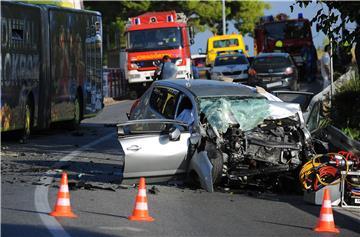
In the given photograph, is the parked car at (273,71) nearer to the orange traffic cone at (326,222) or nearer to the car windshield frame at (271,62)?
the car windshield frame at (271,62)

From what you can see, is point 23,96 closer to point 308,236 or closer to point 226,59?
point 308,236

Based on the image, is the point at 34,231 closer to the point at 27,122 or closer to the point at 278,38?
the point at 27,122

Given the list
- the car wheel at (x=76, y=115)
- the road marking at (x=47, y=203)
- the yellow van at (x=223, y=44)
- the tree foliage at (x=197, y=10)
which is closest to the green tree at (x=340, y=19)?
the road marking at (x=47, y=203)

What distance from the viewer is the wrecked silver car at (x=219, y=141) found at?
476 inches

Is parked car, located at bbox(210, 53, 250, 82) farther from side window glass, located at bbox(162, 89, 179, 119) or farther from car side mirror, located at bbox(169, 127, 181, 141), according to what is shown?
car side mirror, located at bbox(169, 127, 181, 141)

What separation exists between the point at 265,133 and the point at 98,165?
4.06m

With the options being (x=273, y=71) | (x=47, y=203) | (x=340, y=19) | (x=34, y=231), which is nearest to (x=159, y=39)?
(x=273, y=71)

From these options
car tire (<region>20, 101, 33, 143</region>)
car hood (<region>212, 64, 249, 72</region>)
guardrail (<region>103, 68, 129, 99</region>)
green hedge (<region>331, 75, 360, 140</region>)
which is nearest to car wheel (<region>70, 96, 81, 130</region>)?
car tire (<region>20, 101, 33, 143</region>)

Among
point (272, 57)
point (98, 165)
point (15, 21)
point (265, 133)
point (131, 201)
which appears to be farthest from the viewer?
point (272, 57)

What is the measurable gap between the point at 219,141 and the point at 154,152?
979 millimetres

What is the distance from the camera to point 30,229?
9.12 metres

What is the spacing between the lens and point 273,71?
3428 cm

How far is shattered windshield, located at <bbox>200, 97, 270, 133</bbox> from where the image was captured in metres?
12.7

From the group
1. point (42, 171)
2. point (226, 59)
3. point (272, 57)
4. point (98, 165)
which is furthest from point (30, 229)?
point (226, 59)
